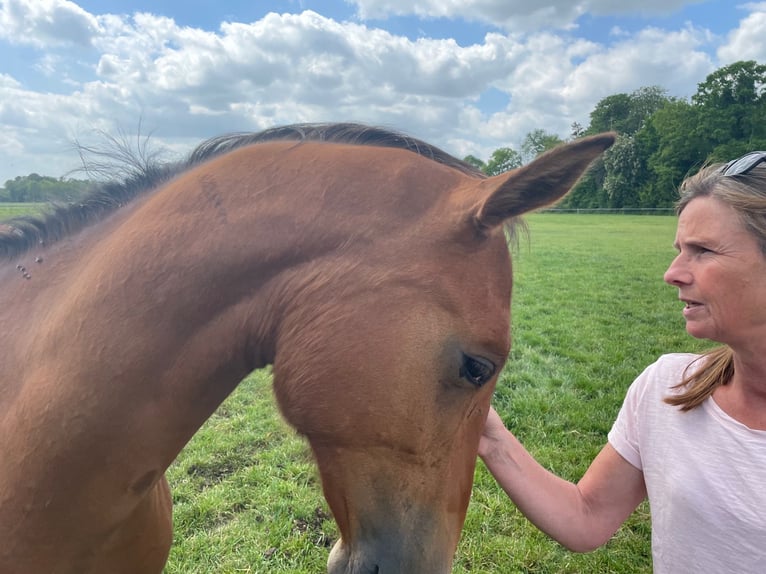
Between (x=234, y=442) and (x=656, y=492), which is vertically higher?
(x=656, y=492)

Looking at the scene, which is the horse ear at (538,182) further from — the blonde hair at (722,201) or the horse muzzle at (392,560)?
the horse muzzle at (392,560)

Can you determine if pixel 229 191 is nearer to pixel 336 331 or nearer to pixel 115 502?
pixel 336 331

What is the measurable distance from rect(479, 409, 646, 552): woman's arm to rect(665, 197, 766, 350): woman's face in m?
0.77

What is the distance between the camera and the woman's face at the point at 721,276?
1.77 meters

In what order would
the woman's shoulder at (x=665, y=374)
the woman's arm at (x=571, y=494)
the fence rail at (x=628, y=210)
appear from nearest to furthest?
1. the woman's shoulder at (x=665, y=374)
2. the woman's arm at (x=571, y=494)
3. the fence rail at (x=628, y=210)

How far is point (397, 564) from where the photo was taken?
159cm

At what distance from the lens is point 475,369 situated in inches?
60.6

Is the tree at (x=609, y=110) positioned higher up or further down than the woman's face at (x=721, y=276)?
higher up

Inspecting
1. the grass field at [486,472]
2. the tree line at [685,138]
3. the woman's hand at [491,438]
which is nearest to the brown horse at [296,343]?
the grass field at [486,472]

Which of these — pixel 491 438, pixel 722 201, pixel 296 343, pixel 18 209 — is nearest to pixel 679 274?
pixel 722 201

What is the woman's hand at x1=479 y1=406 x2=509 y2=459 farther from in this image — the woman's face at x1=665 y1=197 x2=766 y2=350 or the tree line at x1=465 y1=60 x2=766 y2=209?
the tree line at x1=465 y1=60 x2=766 y2=209

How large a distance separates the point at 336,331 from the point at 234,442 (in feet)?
13.3

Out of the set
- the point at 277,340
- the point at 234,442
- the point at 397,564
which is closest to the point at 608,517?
the point at 397,564

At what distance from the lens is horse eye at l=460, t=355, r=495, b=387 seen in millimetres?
1526
